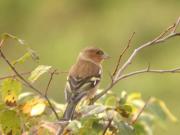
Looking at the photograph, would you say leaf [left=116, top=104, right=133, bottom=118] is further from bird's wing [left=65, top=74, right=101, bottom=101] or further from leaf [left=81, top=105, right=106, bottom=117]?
bird's wing [left=65, top=74, right=101, bottom=101]

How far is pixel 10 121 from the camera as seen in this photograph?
3195 millimetres

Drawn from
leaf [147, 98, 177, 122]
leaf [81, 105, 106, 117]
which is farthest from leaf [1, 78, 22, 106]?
leaf [147, 98, 177, 122]

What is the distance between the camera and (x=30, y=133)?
313cm

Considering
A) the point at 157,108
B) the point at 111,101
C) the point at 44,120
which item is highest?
the point at 44,120

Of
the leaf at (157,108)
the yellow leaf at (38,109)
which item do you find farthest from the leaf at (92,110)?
the leaf at (157,108)

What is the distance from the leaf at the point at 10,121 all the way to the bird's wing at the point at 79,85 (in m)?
1.90

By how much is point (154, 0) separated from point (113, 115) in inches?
606

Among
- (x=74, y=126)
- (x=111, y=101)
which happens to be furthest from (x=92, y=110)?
(x=111, y=101)

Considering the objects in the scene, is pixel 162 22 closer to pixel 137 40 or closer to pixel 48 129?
pixel 137 40

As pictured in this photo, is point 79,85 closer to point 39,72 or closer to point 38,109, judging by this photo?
point 38,109

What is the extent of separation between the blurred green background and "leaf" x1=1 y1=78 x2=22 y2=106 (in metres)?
10.1

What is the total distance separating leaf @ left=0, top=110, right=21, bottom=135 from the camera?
10.5 feet

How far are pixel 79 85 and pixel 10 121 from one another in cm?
231

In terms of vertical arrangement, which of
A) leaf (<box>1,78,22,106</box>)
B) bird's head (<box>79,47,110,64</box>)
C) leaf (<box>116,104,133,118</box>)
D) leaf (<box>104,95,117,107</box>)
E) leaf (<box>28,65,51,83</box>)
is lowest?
bird's head (<box>79,47,110,64</box>)
